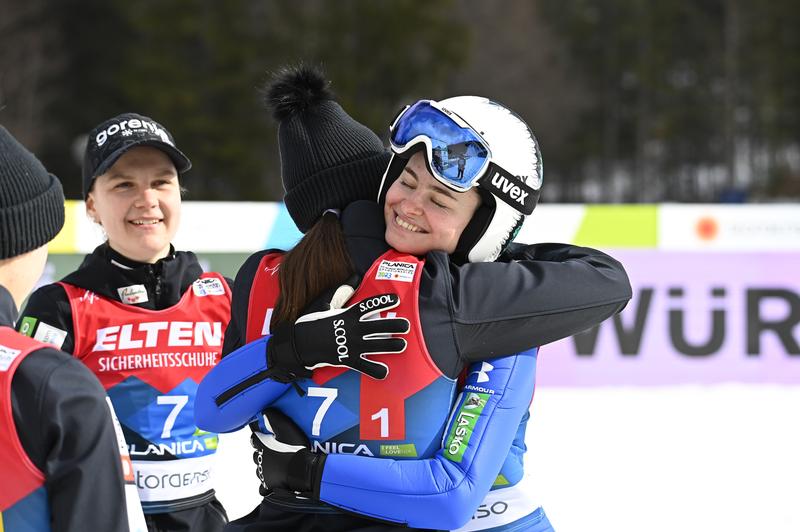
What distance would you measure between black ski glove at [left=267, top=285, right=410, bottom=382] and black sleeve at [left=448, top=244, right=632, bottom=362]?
0.39ft

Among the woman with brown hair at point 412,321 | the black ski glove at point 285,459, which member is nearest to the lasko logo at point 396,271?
the woman with brown hair at point 412,321

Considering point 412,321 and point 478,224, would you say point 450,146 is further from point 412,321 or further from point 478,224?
point 412,321

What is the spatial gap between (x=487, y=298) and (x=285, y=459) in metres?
0.45

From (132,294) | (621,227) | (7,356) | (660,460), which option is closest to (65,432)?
(7,356)

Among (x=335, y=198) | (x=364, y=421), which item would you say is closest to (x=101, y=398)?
(x=364, y=421)

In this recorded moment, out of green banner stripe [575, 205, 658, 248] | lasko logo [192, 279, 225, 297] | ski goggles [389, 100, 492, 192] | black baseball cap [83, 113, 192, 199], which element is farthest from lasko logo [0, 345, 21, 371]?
green banner stripe [575, 205, 658, 248]

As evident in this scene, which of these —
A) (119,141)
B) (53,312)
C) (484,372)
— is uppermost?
(119,141)

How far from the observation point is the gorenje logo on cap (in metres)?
2.74

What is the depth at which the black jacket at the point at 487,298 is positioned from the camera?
5.39 feet

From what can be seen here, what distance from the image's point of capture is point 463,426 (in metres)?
1.63

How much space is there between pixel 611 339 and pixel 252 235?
232cm

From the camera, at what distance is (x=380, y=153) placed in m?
2.03

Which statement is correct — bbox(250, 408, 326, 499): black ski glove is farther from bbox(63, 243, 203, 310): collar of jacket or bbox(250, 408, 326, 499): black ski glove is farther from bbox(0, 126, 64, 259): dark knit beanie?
bbox(63, 243, 203, 310): collar of jacket

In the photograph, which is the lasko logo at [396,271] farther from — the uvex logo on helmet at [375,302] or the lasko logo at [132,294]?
the lasko logo at [132,294]
